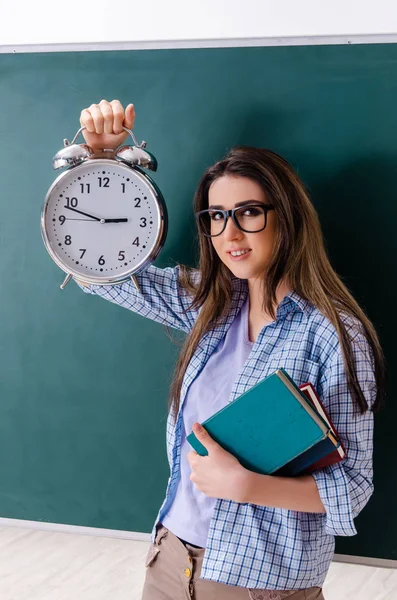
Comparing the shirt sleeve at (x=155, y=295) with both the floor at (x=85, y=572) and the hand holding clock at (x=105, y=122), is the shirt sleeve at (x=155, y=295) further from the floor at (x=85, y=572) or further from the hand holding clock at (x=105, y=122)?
the floor at (x=85, y=572)

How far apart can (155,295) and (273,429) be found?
586 millimetres

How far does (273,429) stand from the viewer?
3.93ft

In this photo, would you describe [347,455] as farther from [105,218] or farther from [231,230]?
[105,218]

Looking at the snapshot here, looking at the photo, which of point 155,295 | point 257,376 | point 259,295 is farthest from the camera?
point 155,295

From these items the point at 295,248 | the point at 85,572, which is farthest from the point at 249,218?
the point at 85,572

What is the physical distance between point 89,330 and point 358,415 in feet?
2.80

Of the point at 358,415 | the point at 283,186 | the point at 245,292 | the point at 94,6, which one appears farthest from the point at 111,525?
the point at 94,6

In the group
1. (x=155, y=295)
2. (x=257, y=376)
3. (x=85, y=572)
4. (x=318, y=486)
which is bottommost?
(x=85, y=572)

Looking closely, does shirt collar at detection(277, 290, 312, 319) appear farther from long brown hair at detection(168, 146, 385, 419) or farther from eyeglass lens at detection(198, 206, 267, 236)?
eyeglass lens at detection(198, 206, 267, 236)

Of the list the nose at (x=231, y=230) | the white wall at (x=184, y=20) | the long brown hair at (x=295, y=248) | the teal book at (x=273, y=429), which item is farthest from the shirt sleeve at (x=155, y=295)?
the white wall at (x=184, y=20)

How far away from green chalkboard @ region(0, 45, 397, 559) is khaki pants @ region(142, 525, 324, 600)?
1.42 feet

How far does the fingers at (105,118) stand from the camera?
1562 mm

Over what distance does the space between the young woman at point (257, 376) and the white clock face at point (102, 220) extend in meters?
0.09

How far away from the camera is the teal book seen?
1149 millimetres
